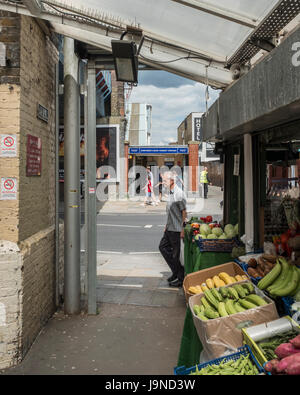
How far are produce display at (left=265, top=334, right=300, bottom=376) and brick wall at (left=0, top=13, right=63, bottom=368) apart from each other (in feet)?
8.83

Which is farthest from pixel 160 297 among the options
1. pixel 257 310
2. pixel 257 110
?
pixel 257 110

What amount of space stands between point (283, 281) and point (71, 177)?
3.16 meters

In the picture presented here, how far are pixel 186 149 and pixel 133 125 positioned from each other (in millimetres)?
17520

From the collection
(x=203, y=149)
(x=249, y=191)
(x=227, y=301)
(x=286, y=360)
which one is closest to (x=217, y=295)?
(x=227, y=301)

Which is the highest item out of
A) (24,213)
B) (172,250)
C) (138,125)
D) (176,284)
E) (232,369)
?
(138,125)

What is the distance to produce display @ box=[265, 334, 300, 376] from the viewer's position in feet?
6.70

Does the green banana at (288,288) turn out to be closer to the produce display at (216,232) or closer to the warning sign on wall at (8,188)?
the produce display at (216,232)

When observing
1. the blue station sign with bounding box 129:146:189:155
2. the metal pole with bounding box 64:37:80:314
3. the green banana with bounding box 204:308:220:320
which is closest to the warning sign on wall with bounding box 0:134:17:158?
the metal pole with bounding box 64:37:80:314

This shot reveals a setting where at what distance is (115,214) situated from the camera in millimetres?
17969

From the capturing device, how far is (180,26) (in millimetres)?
4066

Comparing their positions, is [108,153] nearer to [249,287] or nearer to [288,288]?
[249,287]

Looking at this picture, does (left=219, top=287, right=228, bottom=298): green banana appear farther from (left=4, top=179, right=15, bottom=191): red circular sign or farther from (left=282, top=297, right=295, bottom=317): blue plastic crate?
(left=4, top=179, right=15, bottom=191): red circular sign

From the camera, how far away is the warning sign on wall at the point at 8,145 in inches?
155
